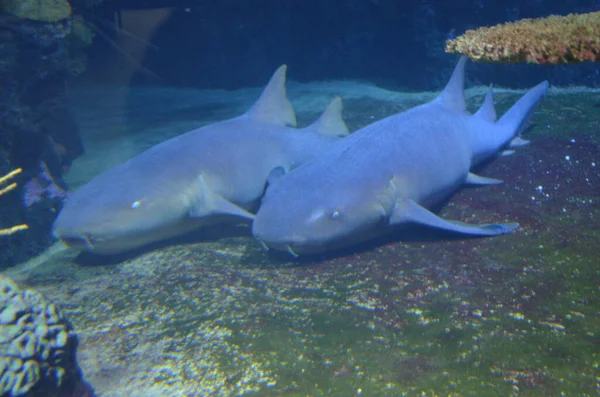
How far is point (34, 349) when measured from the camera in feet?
7.20

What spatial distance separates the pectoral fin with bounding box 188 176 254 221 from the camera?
445 centimetres

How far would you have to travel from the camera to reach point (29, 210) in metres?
5.96

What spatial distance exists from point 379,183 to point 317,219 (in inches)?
29.0

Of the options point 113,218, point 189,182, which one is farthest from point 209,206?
point 113,218

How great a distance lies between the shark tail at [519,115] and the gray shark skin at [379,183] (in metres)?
0.31

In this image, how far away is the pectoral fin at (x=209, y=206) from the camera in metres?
4.45

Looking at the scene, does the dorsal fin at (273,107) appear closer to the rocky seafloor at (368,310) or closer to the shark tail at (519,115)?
the rocky seafloor at (368,310)

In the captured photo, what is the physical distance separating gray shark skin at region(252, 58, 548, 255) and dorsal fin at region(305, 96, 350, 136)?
1.33 metres

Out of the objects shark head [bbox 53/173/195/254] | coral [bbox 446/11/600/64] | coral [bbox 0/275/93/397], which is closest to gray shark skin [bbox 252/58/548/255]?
shark head [bbox 53/173/195/254]

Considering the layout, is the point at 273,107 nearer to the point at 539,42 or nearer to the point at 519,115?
the point at 519,115

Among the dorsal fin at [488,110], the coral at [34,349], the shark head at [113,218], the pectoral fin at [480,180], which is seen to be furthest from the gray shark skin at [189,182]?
the dorsal fin at [488,110]


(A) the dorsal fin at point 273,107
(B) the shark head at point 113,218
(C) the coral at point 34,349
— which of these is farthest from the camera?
(A) the dorsal fin at point 273,107

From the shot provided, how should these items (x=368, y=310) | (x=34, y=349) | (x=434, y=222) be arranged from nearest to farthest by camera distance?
(x=34, y=349)
(x=368, y=310)
(x=434, y=222)

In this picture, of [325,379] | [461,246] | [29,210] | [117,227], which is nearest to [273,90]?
[117,227]
